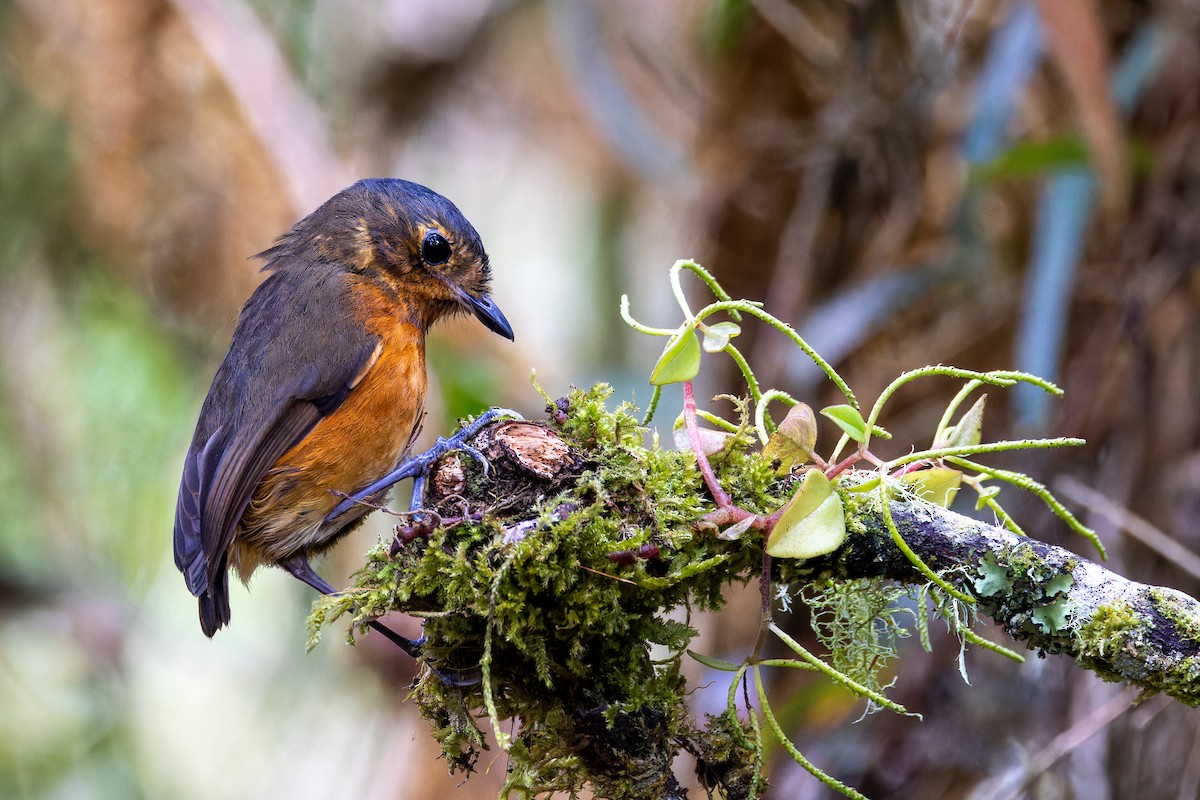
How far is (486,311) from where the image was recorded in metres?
2.78

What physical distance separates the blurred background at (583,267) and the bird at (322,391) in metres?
0.64

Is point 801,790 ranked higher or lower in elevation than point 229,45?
lower

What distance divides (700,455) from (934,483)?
0.36 m

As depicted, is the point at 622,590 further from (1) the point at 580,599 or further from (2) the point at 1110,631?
(2) the point at 1110,631

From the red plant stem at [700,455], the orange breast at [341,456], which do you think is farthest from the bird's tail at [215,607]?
the red plant stem at [700,455]

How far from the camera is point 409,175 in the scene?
5.58 metres

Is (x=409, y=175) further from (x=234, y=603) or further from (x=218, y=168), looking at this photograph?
(x=234, y=603)

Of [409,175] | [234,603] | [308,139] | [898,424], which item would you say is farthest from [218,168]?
[898,424]

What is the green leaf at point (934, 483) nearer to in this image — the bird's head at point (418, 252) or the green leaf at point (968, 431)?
the green leaf at point (968, 431)

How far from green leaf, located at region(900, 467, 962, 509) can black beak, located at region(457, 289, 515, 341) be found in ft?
4.51

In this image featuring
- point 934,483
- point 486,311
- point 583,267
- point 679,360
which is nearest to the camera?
point 679,360

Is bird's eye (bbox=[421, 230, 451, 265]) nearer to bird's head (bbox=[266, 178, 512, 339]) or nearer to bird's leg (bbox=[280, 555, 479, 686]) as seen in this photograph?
bird's head (bbox=[266, 178, 512, 339])

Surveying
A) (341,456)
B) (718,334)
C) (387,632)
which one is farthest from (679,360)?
(341,456)

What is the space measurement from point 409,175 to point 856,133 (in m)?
2.57
